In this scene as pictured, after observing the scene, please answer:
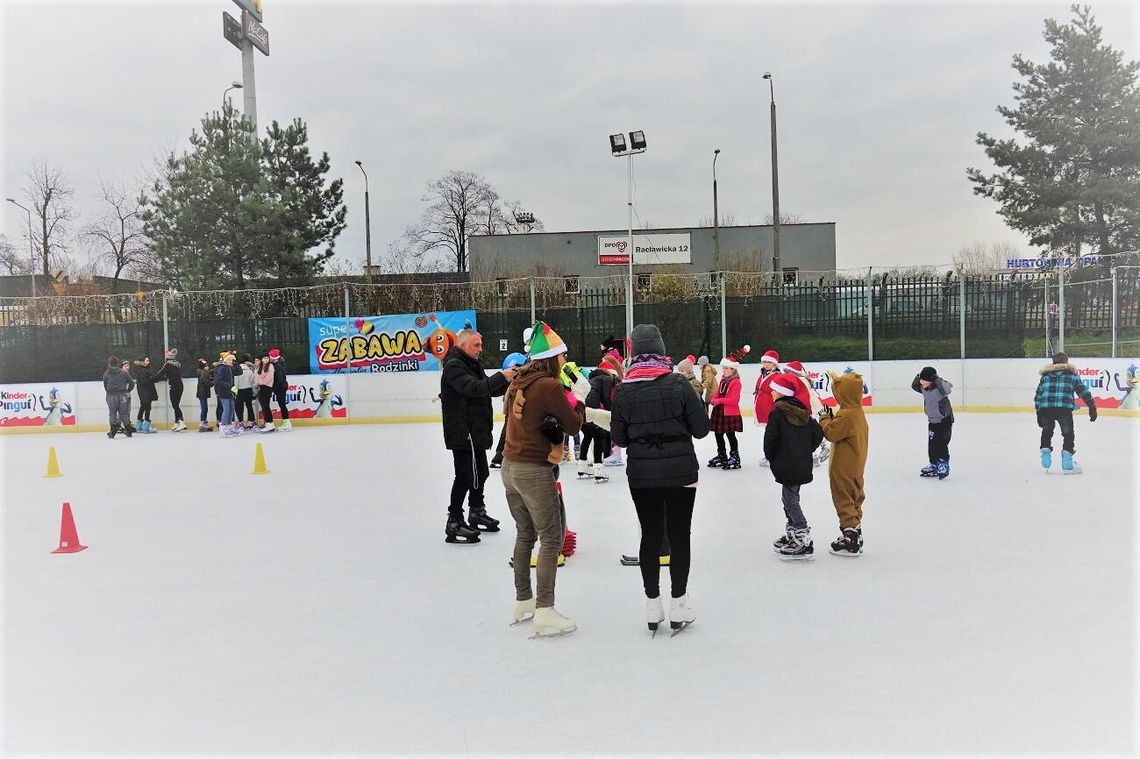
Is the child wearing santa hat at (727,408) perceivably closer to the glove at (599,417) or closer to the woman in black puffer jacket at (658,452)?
the glove at (599,417)

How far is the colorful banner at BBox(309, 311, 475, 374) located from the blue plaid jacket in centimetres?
1237

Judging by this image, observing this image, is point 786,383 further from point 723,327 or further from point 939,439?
point 723,327

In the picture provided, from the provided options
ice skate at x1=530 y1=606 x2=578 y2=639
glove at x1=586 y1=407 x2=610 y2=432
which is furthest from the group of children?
ice skate at x1=530 y1=606 x2=578 y2=639

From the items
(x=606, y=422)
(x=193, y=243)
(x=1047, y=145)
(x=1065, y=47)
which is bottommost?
(x=606, y=422)

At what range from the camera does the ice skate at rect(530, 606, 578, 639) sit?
4648 mm

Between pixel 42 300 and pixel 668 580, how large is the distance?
2054cm

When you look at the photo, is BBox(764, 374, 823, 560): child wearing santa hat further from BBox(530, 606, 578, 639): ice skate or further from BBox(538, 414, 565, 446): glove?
BBox(530, 606, 578, 639): ice skate

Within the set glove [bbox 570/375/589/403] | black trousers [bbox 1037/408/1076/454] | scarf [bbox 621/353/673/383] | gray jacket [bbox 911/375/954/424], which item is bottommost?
black trousers [bbox 1037/408/1076/454]

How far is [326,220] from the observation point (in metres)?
28.0

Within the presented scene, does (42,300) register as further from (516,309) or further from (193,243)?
(516,309)

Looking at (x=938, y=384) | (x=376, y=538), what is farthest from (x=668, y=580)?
(x=938, y=384)

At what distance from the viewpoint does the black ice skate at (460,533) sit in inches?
278

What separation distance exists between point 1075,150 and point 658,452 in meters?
29.5

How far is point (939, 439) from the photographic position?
31.0 feet
